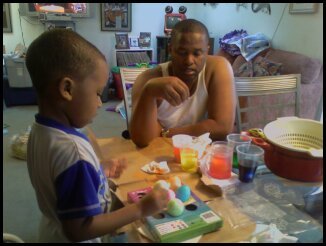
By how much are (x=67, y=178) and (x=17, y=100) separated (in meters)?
4.43

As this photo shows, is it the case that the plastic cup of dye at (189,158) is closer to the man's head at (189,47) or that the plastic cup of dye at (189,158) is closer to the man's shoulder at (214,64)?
the man's head at (189,47)

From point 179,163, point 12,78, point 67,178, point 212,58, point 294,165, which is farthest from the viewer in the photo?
A: point 12,78

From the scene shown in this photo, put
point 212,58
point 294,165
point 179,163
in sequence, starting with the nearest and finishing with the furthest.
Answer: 1. point 294,165
2. point 179,163
3. point 212,58

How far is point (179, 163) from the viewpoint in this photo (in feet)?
3.81

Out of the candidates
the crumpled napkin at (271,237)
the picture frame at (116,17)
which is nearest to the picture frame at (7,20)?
the picture frame at (116,17)

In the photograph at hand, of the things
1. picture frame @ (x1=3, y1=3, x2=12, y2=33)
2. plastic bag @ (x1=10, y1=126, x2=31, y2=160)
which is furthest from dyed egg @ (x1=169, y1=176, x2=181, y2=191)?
picture frame @ (x1=3, y1=3, x2=12, y2=33)

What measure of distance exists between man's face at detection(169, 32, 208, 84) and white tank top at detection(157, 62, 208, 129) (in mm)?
98

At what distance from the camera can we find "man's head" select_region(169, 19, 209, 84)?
1.37 m

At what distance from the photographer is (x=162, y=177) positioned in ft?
3.47

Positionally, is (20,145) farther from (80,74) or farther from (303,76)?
(303,76)

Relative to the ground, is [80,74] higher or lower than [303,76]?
higher

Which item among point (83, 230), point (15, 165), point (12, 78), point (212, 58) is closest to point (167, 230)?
point (83, 230)

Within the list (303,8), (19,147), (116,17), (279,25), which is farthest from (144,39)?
(19,147)

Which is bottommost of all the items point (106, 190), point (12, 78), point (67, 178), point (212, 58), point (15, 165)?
point (15, 165)
